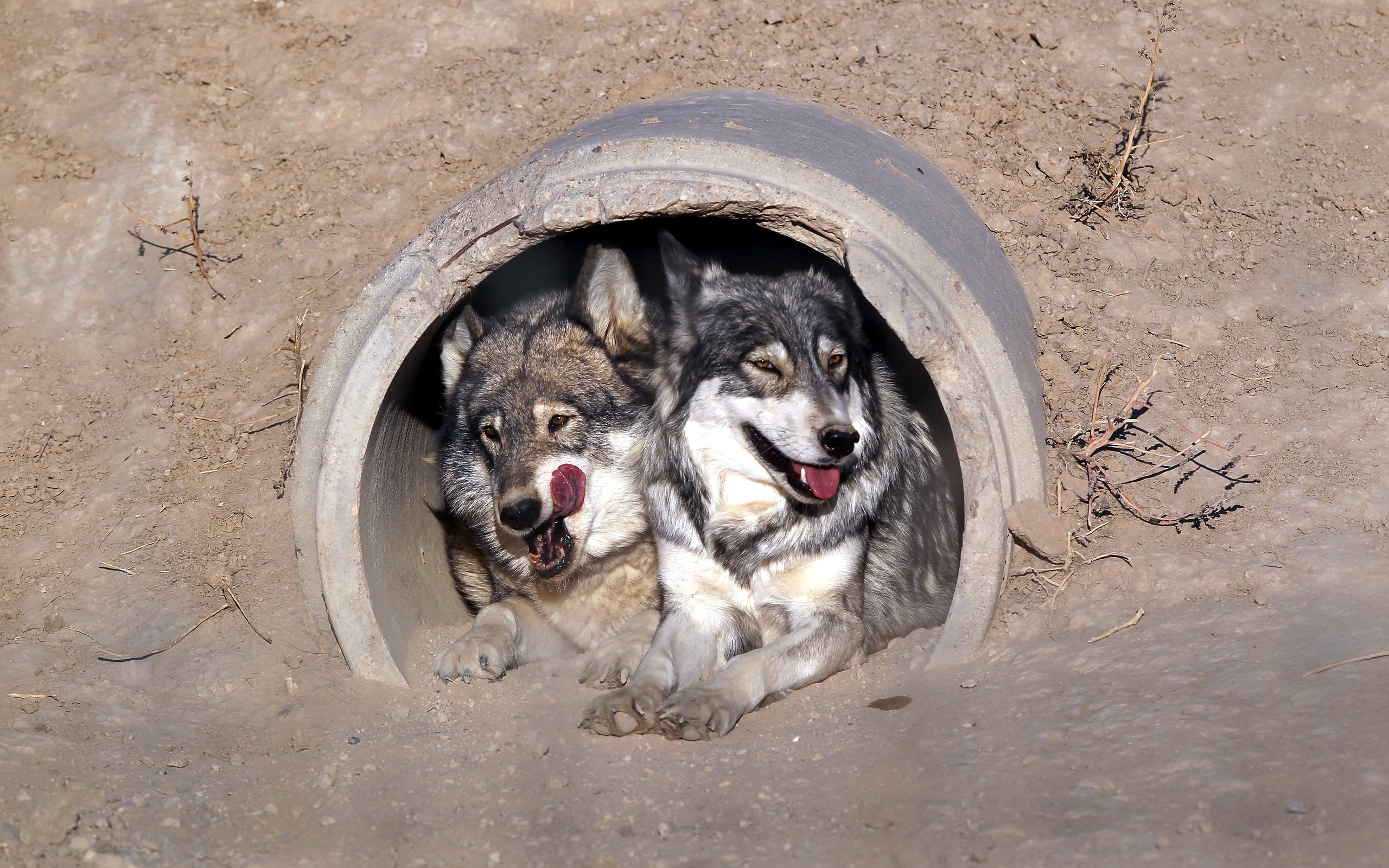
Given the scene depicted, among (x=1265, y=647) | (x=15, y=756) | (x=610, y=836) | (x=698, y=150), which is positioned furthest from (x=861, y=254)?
(x=15, y=756)

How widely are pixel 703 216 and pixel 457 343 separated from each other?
147cm

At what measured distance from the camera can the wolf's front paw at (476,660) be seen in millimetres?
4473

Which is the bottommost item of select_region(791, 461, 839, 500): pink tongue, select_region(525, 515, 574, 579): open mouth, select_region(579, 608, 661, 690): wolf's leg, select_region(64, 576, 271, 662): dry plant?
select_region(64, 576, 271, 662): dry plant

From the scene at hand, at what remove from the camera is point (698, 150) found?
4.28 metres

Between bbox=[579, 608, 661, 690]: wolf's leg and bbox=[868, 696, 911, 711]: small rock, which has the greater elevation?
bbox=[868, 696, 911, 711]: small rock

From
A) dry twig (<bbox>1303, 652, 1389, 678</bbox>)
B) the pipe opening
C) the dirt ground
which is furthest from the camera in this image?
the pipe opening

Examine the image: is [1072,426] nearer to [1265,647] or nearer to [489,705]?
[1265,647]

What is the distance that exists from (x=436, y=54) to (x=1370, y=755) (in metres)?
6.12

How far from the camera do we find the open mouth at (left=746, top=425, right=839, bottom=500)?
13.9 ft

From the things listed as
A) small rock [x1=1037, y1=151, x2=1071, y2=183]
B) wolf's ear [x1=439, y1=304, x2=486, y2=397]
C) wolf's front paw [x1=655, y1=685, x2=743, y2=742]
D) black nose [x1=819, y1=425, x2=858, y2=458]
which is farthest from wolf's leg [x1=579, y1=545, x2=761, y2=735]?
small rock [x1=1037, y1=151, x2=1071, y2=183]

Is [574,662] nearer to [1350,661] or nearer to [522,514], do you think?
[522,514]

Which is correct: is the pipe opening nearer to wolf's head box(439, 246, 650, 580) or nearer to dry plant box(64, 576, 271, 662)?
wolf's head box(439, 246, 650, 580)

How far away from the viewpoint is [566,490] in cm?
456

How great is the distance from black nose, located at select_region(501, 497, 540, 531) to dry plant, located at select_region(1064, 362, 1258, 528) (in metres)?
2.31
